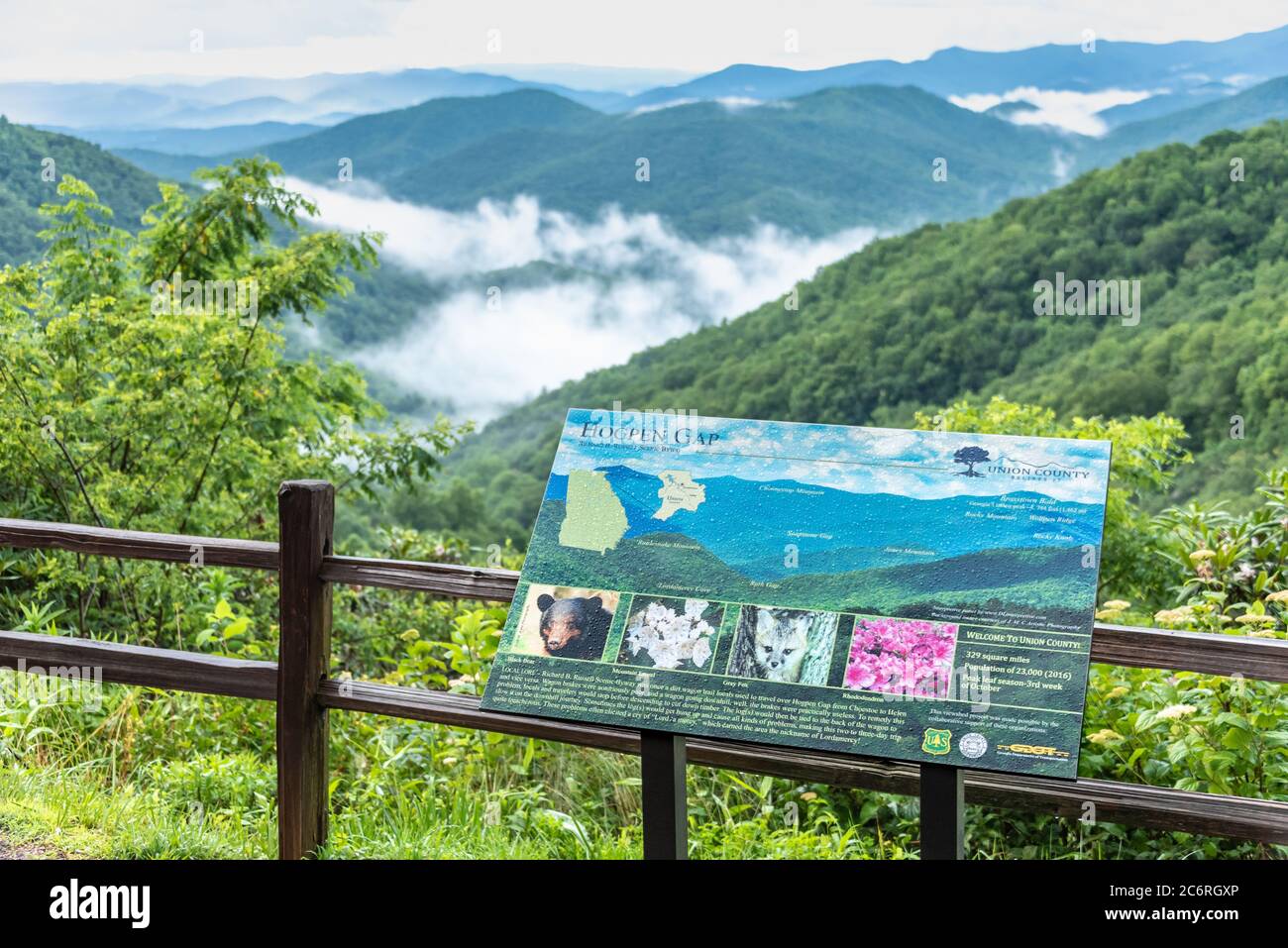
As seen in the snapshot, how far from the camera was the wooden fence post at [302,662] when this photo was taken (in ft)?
8.78

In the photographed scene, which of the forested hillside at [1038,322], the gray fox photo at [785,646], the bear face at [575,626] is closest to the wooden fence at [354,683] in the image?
the bear face at [575,626]

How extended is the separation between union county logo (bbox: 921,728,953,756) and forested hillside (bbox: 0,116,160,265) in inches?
516

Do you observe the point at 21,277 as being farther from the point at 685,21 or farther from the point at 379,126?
the point at 685,21

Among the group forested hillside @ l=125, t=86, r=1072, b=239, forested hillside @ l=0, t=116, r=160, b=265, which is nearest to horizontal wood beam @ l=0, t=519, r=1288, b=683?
forested hillside @ l=0, t=116, r=160, b=265

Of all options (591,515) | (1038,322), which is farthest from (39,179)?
(1038,322)

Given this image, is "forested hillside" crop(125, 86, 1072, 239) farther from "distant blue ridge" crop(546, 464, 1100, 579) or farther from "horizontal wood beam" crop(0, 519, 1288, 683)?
"distant blue ridge" crop(546, 464, 1100, 579)

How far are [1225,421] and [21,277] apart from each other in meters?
17.8

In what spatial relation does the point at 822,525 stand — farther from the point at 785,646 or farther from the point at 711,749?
the point at 711,749

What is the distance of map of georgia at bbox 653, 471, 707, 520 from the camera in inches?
91.0

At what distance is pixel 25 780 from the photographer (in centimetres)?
324

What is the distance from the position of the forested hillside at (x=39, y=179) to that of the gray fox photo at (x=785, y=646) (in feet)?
41.8

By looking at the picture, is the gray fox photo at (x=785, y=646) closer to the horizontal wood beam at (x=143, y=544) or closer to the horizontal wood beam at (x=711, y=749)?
the horizontal wood beam at (x=711, y=749)

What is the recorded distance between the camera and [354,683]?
2.72 metres
